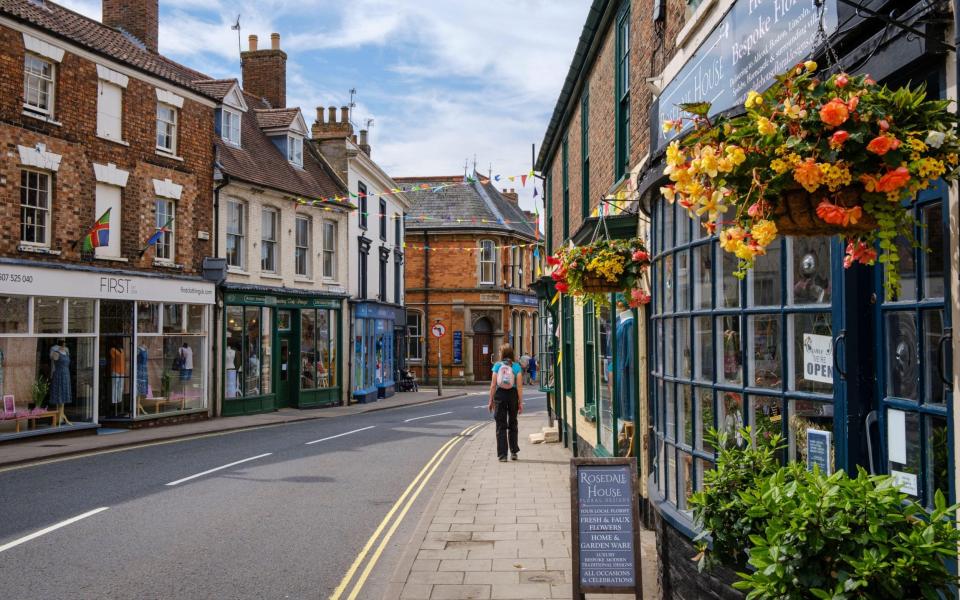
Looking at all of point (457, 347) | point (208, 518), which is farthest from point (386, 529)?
point (457, 347)

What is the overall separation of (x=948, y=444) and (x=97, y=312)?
62.1ft

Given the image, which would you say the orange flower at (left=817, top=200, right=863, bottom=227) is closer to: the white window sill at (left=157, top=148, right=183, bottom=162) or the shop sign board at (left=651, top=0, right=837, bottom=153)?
the shop sign board at (left=651, top=0, right=837, bottom=153)

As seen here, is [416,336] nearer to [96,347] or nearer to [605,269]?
[96,347]

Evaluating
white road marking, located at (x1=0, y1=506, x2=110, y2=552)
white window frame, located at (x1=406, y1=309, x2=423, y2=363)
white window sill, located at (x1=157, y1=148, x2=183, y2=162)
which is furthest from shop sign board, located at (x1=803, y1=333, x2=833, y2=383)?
white window frame, located at (x1=406, y1=309, x2=423, y2=363)

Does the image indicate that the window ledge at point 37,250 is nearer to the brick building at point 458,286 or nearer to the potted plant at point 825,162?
the potted plant at point 825,162

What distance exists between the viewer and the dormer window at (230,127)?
24.7m

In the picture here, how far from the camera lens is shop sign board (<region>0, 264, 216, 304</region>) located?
54.5ft

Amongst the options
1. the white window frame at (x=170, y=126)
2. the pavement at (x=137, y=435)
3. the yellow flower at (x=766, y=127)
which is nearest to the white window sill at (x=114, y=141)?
the white window frame at (x=170, y=126)

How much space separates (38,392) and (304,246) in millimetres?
12119

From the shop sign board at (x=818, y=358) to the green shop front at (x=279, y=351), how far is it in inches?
832

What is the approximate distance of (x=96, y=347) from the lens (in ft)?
61.7

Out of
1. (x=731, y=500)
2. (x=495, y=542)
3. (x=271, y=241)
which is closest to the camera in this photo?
(x=731, y=500)

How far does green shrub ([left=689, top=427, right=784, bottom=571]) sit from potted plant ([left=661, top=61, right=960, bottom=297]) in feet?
4.04

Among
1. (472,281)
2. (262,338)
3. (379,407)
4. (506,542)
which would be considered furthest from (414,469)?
(472,281)
